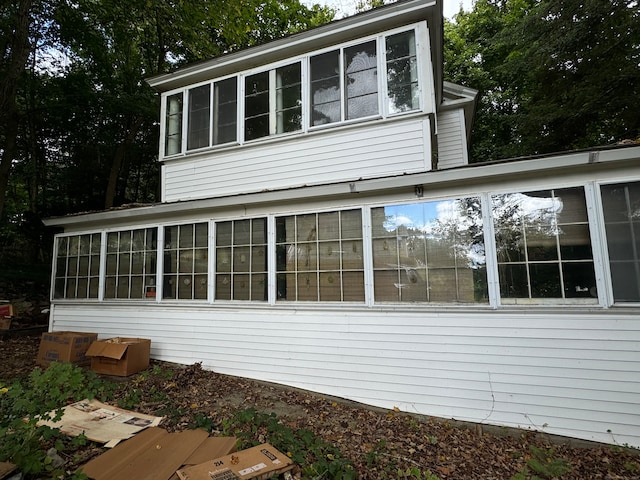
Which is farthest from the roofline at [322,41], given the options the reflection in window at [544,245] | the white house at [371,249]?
the reflection in window at [544,245]

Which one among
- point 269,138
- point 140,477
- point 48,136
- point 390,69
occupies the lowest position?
point 140,477

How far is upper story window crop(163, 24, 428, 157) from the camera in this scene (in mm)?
4930

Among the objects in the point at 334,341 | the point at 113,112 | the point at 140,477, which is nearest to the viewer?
the point at 140,477

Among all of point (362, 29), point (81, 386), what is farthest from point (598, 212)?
point (81, 386)

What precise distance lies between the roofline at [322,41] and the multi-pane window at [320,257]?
2969mm

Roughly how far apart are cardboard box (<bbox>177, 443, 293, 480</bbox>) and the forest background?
306 inches

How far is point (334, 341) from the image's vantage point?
4.66 meters

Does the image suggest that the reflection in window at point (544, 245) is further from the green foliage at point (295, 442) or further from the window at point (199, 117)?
the window at point (199, 117)

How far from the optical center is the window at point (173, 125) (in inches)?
253

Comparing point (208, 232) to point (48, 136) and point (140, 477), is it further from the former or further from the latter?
point (48, 136)

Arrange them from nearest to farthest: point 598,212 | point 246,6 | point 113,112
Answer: point 598,212 → point 246,6 → point 113,112

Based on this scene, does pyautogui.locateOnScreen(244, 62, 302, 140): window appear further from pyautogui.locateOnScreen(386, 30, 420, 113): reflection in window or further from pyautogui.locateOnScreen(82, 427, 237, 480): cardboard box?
pyautogui.locateOnScreen(82, 427, 237, 480): cardboard box

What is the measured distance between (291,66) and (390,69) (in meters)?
1.79

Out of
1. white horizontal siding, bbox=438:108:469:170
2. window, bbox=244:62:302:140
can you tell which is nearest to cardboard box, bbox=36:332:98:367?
window, bbox=244:62:302:140
